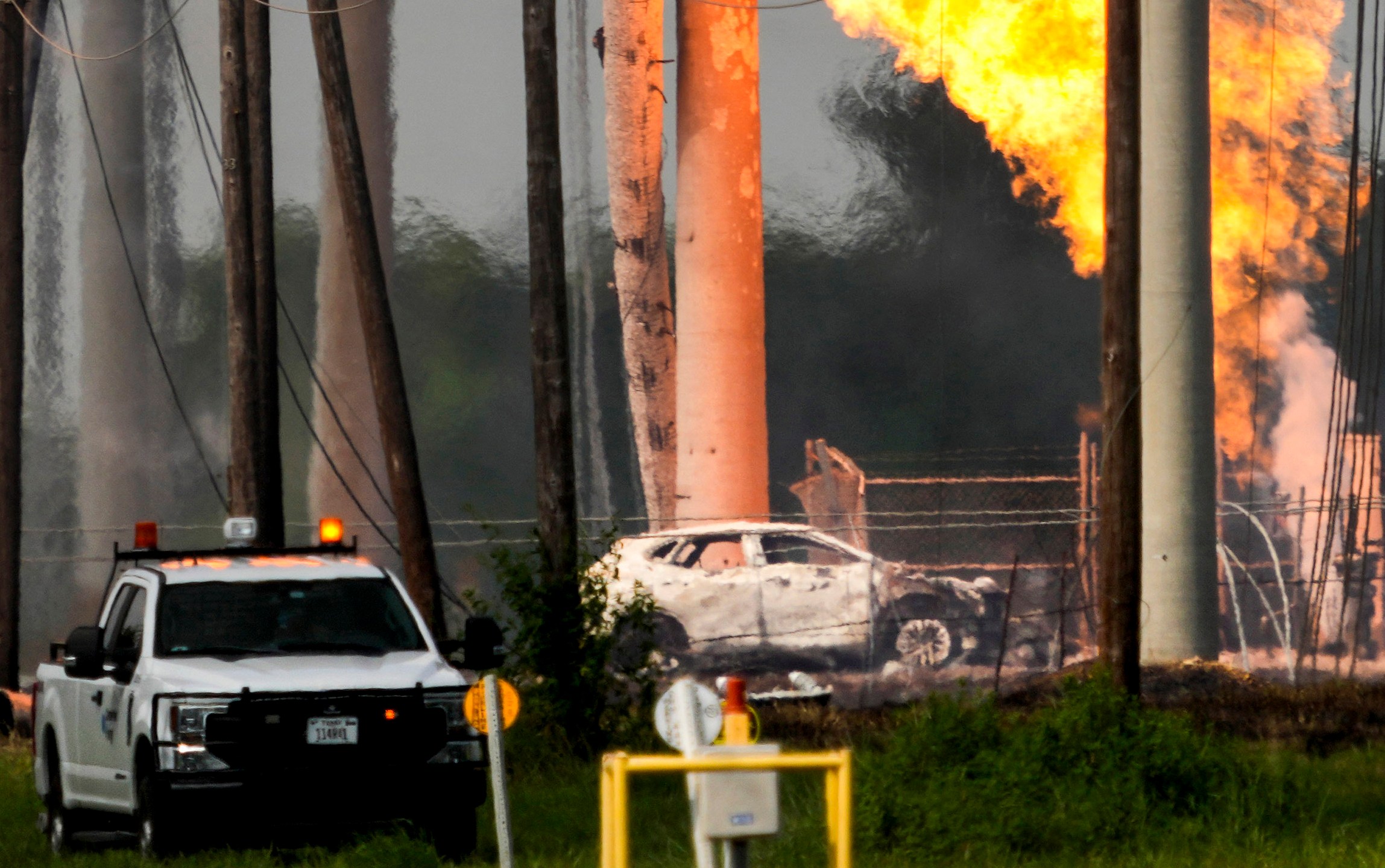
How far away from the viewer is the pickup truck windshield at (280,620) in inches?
424

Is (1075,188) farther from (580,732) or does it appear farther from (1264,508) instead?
(580,732)

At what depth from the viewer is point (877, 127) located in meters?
36.8

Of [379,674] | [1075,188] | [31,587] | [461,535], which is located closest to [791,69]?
[1075,188]

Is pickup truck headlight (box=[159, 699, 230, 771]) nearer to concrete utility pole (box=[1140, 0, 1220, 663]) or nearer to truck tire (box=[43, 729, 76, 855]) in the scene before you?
truck tire (box=[43, 729, 76, 855])

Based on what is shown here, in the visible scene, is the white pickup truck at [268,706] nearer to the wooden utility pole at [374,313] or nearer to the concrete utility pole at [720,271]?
the wooden utility pole at [374,313]

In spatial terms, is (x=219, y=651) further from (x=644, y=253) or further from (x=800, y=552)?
(x=800, y=552)

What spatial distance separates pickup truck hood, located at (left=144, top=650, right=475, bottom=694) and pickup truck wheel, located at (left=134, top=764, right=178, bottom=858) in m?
0.49

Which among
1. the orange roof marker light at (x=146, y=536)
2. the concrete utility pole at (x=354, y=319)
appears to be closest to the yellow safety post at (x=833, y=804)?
the orange roof marker light at (x=146, y=536)

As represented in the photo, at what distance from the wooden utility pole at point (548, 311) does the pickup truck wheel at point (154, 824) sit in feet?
17.1

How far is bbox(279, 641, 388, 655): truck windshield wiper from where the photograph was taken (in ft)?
35.4

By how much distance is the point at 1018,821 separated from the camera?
10.2m

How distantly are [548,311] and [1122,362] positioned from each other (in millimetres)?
4454

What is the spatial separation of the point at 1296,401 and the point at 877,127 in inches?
344

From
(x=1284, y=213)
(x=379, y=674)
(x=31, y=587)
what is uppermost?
(x=1284, y=213)
